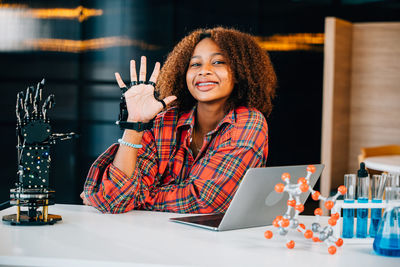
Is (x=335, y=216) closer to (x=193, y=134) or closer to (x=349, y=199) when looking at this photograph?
(x=349, y=199)

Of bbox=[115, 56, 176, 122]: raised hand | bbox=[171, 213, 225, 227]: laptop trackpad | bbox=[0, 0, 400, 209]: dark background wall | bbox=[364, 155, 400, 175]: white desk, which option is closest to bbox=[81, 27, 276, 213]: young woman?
bbox=[115, 56, 176, 122]: raised hand

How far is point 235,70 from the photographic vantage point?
255 centimetres

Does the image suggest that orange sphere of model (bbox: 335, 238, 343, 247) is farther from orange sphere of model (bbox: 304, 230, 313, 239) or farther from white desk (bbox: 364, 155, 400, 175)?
white desk (bbox: 364, 155, 400, 175)

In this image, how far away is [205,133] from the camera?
252cm

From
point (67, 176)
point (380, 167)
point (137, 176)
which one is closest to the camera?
point (137, 176)

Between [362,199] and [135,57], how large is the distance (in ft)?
13.3

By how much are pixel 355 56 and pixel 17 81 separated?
3.20m

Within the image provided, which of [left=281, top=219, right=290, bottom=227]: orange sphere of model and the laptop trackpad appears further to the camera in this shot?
the laptop trackpad

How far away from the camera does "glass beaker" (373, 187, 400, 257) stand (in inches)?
59.3

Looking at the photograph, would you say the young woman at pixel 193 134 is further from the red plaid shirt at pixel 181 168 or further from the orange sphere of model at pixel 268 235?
the orange sphere of model at pixel 268 235

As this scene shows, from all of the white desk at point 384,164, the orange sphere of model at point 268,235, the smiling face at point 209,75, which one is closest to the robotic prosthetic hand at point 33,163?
the orange sphere of model at point 268,235

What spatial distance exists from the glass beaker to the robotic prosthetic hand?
3.23 feet

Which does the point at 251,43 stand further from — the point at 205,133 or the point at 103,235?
the point at 103,235

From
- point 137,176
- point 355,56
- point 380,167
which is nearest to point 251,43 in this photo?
point 137,176
